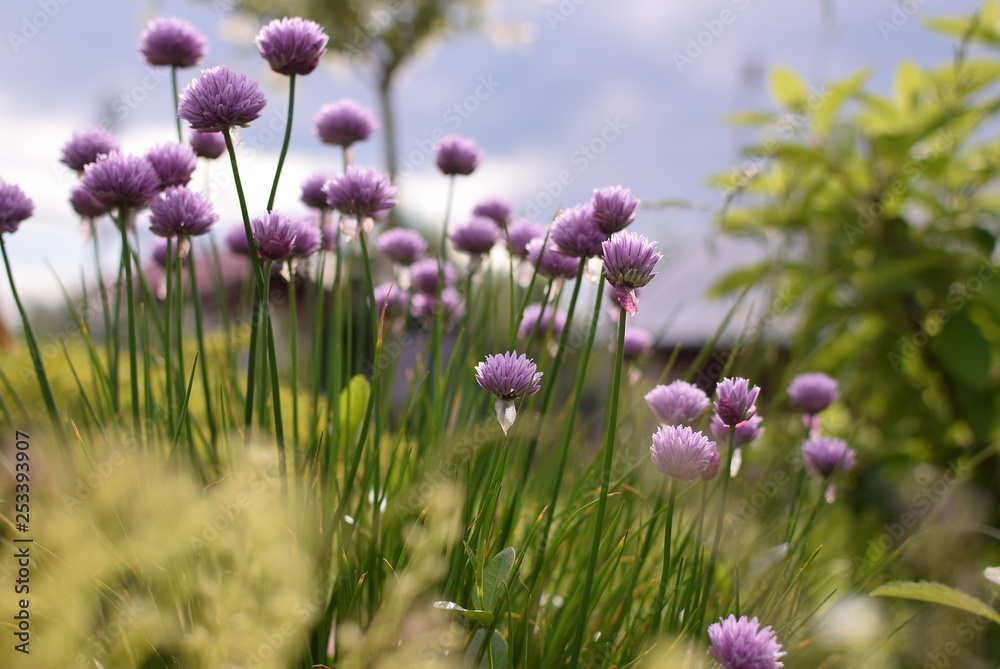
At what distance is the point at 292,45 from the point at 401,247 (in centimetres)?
66

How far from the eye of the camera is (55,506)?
1121 millimetres

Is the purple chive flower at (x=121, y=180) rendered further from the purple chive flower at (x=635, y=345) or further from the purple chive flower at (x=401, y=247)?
the purple chive flower at (x=635, y=345)

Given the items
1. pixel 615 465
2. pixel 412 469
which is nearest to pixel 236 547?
pixel 412 469

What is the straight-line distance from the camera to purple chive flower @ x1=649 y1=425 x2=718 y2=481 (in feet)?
2.67

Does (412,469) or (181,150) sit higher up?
(181,150)

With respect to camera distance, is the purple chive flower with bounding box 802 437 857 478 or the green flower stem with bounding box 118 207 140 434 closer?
the green flower stem with bounding box 118 207 140 434

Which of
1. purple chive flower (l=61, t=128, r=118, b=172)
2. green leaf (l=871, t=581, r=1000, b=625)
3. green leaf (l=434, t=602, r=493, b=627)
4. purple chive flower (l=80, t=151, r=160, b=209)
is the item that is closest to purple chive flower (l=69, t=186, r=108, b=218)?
purple chive flower (l=61, t=128, r=118, b=172)

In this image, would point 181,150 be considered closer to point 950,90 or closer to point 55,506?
point 55,506

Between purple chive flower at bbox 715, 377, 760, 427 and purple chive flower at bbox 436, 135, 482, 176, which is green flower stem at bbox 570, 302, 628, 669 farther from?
purple chive flower at bbox 436, 135, 482, 176

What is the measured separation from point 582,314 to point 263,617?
1.19m

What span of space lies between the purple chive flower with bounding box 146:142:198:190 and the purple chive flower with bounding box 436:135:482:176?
54 centimetres

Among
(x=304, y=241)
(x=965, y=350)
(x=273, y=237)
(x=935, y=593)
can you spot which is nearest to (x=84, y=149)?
(x=304, y=241)

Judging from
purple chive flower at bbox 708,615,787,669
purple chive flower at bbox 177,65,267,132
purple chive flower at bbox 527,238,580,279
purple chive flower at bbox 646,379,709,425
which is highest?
purple chive flower at bbox 177,65,267,132

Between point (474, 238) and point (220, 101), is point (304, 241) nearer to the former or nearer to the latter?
point (220, 101)
